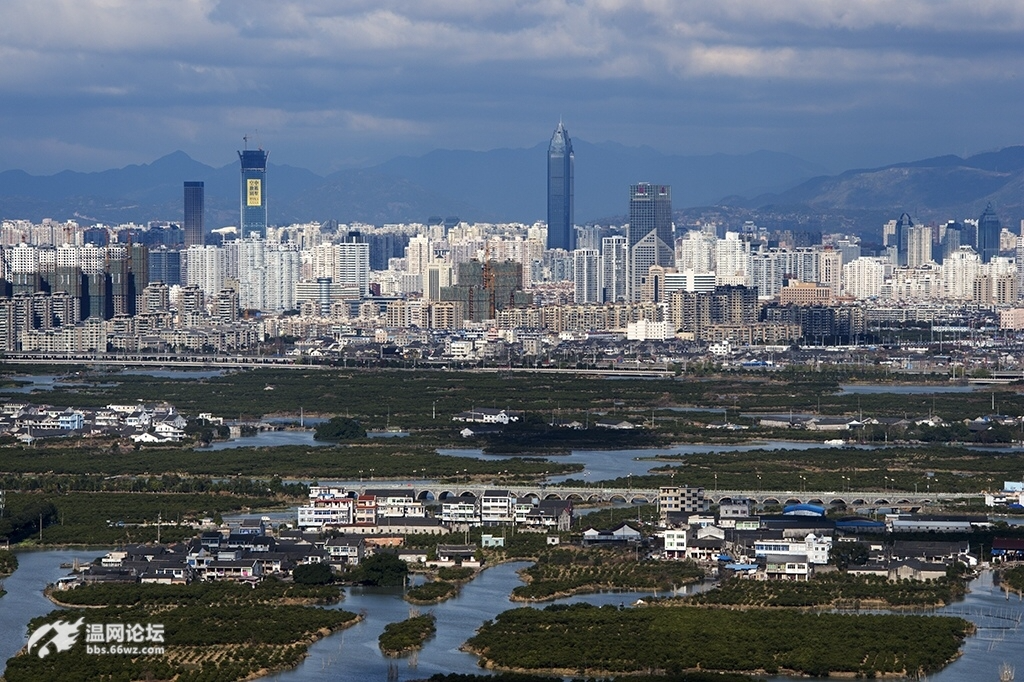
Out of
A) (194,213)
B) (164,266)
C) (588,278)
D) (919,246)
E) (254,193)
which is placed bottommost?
(588,278)

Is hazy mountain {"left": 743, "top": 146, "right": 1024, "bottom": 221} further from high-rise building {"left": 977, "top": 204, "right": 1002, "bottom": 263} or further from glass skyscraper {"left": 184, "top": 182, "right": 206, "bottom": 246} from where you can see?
glass skyscraper {"left": 184, "top": 182, "right": 206, "bottom": 246}

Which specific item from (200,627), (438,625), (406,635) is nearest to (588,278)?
(438,625)

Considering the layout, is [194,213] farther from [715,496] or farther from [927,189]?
[715,496]

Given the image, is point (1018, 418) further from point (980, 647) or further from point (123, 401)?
point (980, 647)

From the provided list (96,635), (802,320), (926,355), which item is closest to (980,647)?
(96,635)

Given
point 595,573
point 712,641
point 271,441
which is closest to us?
point 712,641

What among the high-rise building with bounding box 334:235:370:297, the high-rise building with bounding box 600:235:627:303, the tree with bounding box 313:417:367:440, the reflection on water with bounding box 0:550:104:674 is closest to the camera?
the reflection on water with bounding box 0:550:104:674

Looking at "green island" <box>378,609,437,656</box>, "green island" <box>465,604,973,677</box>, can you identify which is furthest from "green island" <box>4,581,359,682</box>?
"green island" <box>465,604,973,677</box>
